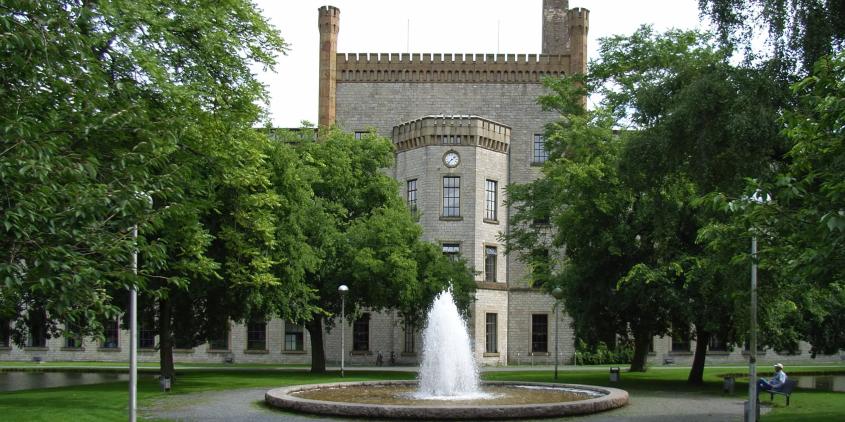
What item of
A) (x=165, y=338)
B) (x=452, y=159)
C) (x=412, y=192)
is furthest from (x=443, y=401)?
(x=412, y=192)

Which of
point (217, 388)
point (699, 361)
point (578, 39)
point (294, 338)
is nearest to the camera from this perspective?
point (217, 388)

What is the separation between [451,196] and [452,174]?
1.16 m

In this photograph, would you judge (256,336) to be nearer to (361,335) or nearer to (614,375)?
(361,335)

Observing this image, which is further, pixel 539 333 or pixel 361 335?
pixel 539 333

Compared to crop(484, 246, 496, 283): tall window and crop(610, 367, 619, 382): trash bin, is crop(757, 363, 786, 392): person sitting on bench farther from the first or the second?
crop(484, 246, 496, 283): tall window

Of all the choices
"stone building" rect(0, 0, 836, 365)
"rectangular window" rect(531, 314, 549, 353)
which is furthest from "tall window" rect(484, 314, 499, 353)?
"rectangular window" rect(531, 314, 549, 353)

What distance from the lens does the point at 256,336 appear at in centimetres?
5241

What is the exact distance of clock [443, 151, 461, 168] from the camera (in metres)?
47.9

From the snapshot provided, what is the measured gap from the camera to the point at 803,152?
50.8 ft

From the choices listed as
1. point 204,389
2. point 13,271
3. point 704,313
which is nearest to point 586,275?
point 704,313

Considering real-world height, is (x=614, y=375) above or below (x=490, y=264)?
below

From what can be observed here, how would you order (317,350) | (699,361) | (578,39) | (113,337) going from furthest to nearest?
(113,337) → (578,39) → (317,350) → (699,361)

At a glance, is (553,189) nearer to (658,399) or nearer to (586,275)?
(586,275)

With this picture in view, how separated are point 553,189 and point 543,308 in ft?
54.3
